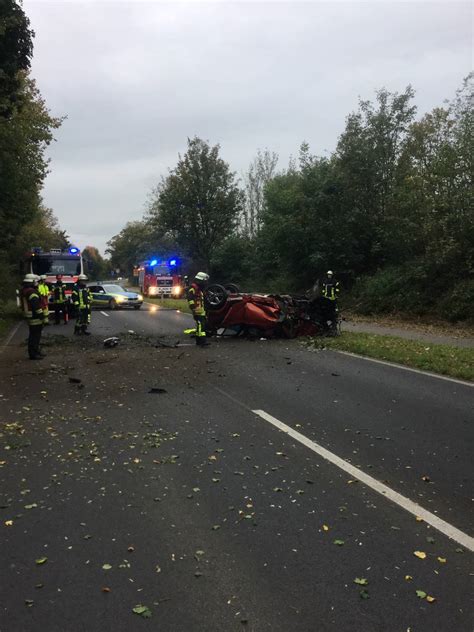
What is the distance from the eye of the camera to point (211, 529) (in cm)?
364

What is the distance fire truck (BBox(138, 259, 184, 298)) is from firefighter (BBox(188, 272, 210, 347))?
1165 inches

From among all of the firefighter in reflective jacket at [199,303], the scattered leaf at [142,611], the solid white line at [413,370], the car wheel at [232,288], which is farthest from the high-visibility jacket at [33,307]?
the scattered leaf at [142,611]

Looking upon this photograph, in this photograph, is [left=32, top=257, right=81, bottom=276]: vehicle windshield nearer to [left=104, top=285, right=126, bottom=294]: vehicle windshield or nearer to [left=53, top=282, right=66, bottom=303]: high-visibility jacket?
[left=53, top=282, right=66, bottom=303]: high-visibility jacket

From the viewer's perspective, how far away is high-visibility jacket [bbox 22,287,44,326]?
37.5 feet

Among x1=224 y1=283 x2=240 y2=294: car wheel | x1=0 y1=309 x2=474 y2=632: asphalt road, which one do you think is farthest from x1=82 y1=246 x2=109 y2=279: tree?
x1=0 y1=309 x2=474 y2=632: asphalt road

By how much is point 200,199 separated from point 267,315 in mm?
19728

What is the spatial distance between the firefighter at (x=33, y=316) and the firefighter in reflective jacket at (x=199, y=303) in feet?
11.4

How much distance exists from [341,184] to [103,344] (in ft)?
49.2

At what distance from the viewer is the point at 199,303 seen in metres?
13.1

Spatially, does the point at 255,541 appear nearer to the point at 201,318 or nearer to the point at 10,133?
the point at 201,318

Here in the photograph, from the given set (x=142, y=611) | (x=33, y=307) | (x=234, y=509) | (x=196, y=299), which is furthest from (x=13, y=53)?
(x=142, y=611)

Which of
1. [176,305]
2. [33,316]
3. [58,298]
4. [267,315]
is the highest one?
[58,298]

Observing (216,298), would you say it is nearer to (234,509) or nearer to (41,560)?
(234,509)

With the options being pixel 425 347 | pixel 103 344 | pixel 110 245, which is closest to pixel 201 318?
pixel 103 344
